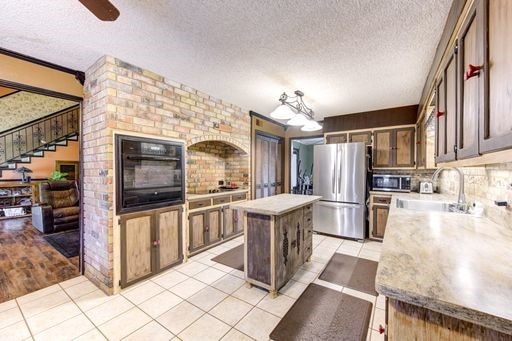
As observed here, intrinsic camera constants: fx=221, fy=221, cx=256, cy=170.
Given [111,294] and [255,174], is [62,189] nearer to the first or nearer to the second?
[111,294]

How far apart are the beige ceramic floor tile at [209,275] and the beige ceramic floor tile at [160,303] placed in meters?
0.41

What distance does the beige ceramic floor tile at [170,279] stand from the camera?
8.50 ft

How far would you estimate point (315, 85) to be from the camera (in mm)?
3145

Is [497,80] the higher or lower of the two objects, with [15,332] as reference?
higher

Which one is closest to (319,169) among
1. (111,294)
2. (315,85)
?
(315,85)

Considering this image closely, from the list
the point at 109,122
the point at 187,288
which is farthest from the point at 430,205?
the point at 109,122

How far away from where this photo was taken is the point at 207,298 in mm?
2312

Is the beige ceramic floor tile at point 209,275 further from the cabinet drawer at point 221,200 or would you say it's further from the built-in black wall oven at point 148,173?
the cabinet drawer at point 221,200

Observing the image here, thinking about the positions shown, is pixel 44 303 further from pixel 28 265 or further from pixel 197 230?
pixel 197 230

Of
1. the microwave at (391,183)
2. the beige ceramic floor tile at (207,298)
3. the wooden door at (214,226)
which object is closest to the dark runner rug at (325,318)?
the beige ceramic floor tile at (207,298)

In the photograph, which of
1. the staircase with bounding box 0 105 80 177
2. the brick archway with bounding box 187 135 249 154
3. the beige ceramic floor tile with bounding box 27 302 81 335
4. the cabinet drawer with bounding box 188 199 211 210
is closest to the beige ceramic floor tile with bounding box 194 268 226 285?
the cabinet drawer with bounding box 188 199 211 210

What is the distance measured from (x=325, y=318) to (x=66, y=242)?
4537 mm

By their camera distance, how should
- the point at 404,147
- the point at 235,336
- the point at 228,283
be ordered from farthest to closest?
the point at 404,147 < the point at 228,283 < the point at 235,336

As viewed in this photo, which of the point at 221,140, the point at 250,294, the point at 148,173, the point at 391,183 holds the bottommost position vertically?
the point at 250,294
